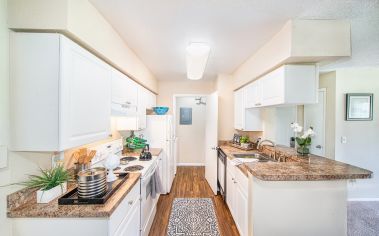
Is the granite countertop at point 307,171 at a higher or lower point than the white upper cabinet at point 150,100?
lower

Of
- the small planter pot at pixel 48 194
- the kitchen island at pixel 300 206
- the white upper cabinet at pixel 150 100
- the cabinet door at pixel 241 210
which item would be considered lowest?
the cabinet door at pixel 241 210

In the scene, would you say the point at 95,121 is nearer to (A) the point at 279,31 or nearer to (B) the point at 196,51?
(B) the point at 196,51

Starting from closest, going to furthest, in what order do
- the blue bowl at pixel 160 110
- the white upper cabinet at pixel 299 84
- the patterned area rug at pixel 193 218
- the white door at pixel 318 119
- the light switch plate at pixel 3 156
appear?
the light switch plate at pixel 3 156 → the white upper cabinet at pixel 299 84 → the patterned area rug at pixel 193 218 → the white door at pixel 318 119 → the blue bowl at pixel 160 110

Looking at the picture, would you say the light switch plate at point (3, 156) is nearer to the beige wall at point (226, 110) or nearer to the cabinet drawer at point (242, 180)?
the cabinet drawer at point (242, 180)

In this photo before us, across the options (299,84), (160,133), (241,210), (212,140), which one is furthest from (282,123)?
(160,133)

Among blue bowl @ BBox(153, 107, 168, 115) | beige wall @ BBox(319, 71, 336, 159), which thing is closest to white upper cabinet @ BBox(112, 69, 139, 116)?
blue bowl @ BBox(153, 107, 168, 115)

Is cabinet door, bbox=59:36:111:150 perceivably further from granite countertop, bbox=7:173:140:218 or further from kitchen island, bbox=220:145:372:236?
kitchen island, bbox=220:145:372:236

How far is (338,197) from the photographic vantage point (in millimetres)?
1450

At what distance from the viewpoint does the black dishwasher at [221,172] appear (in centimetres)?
286

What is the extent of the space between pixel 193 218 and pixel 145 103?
203 centimetres

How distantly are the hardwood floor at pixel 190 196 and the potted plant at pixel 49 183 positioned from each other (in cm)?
140

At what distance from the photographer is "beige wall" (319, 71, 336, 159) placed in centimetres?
294

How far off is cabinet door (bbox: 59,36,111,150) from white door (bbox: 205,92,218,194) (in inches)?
84.4

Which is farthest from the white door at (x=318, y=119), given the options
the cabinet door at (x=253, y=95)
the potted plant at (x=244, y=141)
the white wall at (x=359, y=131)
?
the cabinet door at (x=253, y=95)
